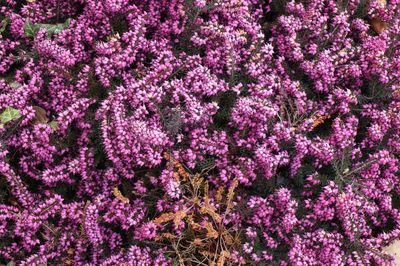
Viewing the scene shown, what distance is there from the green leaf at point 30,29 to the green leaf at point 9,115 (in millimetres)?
889

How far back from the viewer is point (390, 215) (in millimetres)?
3645

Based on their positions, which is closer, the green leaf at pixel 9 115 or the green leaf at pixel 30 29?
the green leaf at pixel 9 115

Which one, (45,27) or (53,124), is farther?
(45,27)

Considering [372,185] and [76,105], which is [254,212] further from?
[76,105]

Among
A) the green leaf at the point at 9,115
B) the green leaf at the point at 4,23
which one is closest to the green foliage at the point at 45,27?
the green leaf at the point at 4,23

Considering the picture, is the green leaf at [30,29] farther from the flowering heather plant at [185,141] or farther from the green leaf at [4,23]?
the green leaf at [4,23]

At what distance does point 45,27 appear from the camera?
11.3 ft

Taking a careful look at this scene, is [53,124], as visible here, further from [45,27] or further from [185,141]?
[185,141]

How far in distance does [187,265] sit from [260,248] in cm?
65

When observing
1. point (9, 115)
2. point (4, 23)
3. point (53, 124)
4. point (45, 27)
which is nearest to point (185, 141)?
point (53, 124)

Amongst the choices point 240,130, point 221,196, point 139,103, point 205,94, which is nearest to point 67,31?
point 139,103

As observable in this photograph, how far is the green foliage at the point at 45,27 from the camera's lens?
11.2ft

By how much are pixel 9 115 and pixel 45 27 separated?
39.3 inches

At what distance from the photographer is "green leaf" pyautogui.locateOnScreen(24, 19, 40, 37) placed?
3402 millimetres
